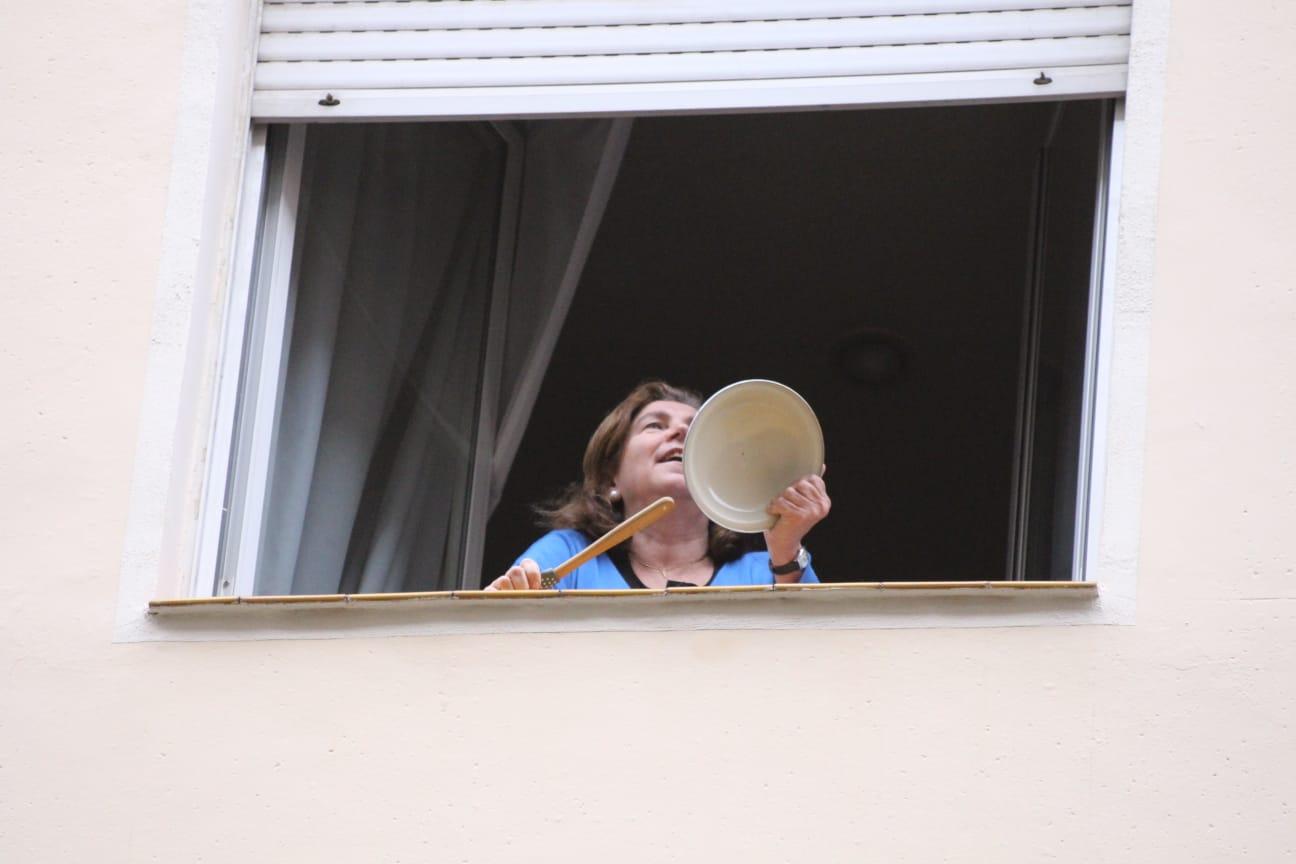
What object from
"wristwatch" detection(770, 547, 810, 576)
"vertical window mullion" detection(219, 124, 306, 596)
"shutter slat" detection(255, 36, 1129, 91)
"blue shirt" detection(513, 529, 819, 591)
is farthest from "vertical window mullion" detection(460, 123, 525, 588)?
"wristwatch" detection(770, 547, 810, 576)

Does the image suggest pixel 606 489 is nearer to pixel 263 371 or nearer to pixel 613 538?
pixel 613 538

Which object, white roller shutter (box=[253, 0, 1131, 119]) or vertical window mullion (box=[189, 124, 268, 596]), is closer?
vertical window mullion (box=[189, 124, 268, 596])

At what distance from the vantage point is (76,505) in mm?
5277

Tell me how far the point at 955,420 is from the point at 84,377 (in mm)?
4995

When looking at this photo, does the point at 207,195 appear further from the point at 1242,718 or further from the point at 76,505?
the point at 1242,718

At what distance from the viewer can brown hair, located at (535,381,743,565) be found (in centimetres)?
585

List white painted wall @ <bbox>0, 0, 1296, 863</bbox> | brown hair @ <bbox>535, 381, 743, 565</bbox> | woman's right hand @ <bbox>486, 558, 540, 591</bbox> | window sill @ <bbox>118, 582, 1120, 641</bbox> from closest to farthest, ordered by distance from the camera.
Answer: white painted wall @ <bbox>0, 0, 1296, 863</bbox>, window sill @ <bbox>118, 582, 1120, 641</bbox>, woman's right hand @ <bbox>486, 558, 540, 591</bbox>, brown hair @ <bbox>535, 381, 743, 565</bbox>

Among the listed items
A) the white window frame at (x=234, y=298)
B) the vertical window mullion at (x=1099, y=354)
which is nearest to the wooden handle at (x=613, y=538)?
the white window frame at (x=234, y=298)

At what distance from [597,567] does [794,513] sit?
61 cm

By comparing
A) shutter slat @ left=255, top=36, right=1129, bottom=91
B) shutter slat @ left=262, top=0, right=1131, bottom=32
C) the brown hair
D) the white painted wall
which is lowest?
the white painted wall

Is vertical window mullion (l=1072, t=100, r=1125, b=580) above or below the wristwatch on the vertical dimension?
above

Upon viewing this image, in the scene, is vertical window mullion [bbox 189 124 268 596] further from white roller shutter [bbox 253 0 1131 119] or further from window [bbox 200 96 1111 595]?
white roller shutter [bbox 253 0 1131 119]

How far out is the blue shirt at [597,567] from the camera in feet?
18.2

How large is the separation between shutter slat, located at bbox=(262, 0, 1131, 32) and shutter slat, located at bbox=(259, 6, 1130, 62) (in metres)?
0.02
